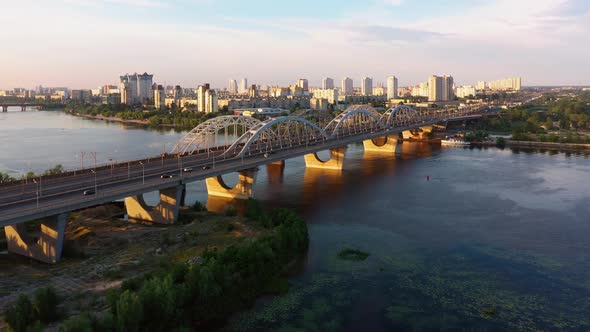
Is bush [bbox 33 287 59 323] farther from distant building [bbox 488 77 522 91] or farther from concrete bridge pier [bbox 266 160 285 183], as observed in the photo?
distant building [bbox 488 77 522 91]

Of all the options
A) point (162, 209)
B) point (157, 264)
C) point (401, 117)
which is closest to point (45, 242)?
point (157, 264)

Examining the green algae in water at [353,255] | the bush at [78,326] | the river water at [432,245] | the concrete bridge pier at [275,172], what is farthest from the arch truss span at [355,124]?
the bush at [78,326]

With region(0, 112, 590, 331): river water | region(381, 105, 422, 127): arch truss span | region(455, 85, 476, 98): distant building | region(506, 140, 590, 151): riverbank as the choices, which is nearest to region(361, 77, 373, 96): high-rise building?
region(455, 85, 476, 98): distant building

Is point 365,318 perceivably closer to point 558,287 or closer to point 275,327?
point 275,327

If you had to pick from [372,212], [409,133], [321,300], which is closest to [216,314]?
[321,300]

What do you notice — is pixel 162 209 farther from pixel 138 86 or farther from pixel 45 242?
pixel 138 86

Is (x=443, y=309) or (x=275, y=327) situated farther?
(x=443, y=309)

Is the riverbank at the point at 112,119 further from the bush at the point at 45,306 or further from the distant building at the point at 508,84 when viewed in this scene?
the distant building at the point at 508,84
